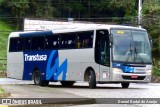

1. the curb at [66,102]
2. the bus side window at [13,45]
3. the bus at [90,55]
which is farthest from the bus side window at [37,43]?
the curb at [66,102]

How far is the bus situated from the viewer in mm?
25578

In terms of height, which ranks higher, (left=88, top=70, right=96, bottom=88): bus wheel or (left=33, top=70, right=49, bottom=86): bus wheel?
(left=88, top=70, right=96, bottom=88): bus wheel

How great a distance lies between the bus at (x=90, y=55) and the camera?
25578 millimetres

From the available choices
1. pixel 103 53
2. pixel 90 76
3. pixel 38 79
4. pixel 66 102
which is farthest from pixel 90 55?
pixel 66 102

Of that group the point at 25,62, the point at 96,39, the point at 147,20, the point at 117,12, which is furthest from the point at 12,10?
the point at 96,39

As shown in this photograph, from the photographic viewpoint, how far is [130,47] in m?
25.6

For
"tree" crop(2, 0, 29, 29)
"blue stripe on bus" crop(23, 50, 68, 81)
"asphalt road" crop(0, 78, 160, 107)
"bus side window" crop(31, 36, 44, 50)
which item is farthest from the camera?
"tree" crop(2, 0, 29, 29)

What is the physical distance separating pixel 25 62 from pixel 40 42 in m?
1.82

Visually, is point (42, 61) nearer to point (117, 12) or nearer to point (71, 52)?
point (71, 52)

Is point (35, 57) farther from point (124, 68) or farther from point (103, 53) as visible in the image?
point (124, 68)

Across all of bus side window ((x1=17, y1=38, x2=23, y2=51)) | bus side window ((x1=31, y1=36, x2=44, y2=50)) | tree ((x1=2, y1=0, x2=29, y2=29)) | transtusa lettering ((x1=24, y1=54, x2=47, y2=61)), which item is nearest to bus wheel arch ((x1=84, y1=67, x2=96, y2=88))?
transtusa lettering ((x1=24, y1=54, x2=47, y2=61))

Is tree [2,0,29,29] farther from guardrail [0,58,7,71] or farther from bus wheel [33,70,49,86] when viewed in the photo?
bus wheel [33,70,49,86]

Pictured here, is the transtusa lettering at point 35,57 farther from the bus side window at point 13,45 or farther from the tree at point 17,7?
the tree at point 17,7

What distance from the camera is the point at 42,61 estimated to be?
29516 millimetres
